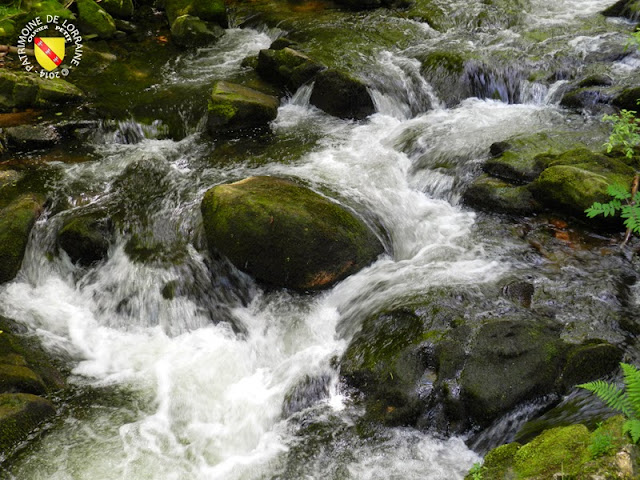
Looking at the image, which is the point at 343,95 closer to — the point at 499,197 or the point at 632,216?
the point at 499,197

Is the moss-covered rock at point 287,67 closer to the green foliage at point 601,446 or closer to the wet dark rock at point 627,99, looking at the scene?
the wet dark rock at point 627,99

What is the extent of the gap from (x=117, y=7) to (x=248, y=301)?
12.6 meters

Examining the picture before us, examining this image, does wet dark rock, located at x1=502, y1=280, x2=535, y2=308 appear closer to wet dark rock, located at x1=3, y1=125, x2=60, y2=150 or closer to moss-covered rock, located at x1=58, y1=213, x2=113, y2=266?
moss-covered rock, located at x1=58, y1=213, x2=113, y2=266

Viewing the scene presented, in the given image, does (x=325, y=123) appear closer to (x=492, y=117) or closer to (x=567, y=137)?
(x=492, y=117)

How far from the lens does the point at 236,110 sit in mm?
9953

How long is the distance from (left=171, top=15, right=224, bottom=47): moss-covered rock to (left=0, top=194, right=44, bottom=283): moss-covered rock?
26.2 feet

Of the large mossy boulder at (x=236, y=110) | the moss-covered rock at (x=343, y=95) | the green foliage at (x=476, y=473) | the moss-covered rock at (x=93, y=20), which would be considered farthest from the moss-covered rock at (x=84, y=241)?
the moss-covered rock at (x=93, y=20)

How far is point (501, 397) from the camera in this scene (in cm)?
469

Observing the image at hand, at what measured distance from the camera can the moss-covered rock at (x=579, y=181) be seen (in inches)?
272

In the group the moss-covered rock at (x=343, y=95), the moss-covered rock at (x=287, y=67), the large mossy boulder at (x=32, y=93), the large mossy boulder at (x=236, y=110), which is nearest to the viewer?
the large mossy boulder at (x=236, y=110)

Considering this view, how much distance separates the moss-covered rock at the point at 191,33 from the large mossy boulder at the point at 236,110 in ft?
14.7

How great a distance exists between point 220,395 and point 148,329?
5.24ft

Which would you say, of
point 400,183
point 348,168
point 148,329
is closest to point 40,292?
point 148,329

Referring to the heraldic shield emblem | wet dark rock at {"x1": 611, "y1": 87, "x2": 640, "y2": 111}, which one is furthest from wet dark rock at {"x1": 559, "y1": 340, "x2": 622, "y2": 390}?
the heraldic shield emblem
